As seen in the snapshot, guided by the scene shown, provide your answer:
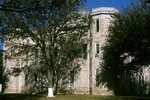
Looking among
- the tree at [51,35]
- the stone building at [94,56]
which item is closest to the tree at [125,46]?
the stone building at [94,56]

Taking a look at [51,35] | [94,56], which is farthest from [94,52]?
[51,35]

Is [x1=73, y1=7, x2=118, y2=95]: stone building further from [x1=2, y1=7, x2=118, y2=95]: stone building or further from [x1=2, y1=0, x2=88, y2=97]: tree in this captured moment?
[x1=2, y1=0, x2=88, y2=97]: tree

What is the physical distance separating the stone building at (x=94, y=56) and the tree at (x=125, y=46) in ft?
4.44

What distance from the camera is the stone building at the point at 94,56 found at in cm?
4688

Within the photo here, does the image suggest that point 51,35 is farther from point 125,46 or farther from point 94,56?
point 94,56

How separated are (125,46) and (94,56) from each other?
30.0 feet

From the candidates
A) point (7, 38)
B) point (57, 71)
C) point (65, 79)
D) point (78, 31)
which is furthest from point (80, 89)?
point (7, 38)

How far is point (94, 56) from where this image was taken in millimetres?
47688

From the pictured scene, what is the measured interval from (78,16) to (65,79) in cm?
1339

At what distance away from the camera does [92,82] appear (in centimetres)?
4722

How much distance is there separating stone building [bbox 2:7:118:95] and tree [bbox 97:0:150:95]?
1352mm

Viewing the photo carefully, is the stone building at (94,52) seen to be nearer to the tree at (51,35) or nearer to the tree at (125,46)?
the tree at (125,46)

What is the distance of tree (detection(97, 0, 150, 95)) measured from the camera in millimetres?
35844

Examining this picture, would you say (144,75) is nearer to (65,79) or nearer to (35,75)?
(65,79)
